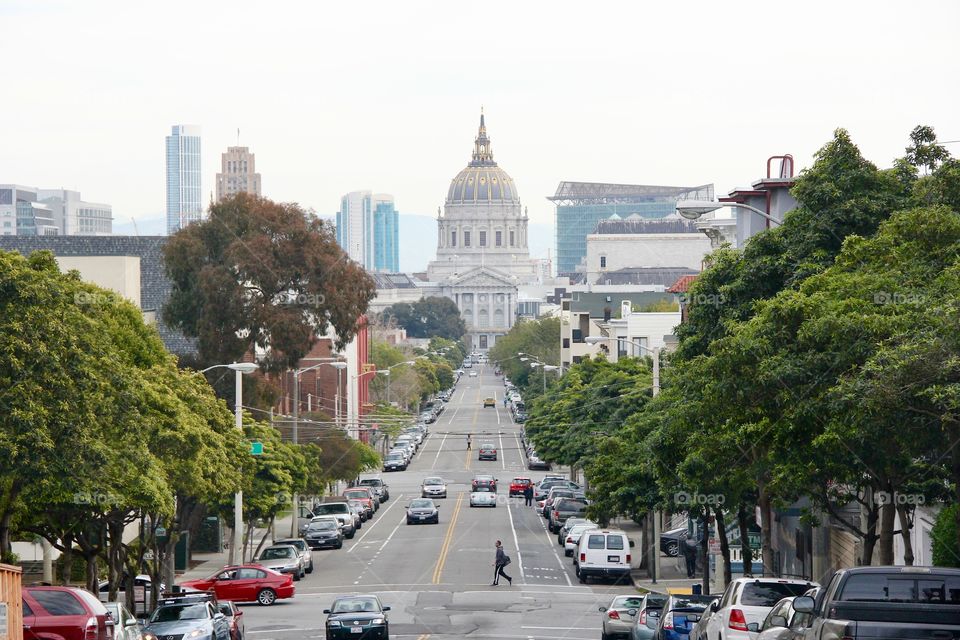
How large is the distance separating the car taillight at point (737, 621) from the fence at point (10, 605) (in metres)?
8.69

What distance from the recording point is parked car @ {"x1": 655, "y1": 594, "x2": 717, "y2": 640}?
24391mm

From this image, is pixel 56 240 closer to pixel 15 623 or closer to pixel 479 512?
pixel 479 512

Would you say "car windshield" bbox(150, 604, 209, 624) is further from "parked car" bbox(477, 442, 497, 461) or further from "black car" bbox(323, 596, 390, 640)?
"parked car" bbox(477, 442, 497, 461)

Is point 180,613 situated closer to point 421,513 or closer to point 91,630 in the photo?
point 91,630

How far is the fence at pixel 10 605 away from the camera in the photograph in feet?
54.5

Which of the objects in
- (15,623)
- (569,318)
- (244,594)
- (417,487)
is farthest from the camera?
(569,318)

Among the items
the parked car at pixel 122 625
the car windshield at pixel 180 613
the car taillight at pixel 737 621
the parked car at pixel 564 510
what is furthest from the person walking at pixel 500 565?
the car taillight at pixel 737 621

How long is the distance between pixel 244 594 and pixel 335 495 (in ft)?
131

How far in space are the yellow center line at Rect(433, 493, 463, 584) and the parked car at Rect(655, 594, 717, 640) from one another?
68.6ft

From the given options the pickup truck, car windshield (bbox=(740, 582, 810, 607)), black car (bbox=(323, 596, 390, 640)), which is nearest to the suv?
black car (bbox=(323, 596, 390, 640))

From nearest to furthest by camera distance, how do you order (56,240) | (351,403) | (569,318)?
1. (56,240)
2. (351,403)
3. (569,318)

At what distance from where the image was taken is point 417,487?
9038 cm

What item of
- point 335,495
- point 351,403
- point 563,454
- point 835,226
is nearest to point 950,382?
Result: point 835,226

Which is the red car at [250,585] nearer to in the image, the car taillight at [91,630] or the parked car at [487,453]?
the car taillight at [91,630]
